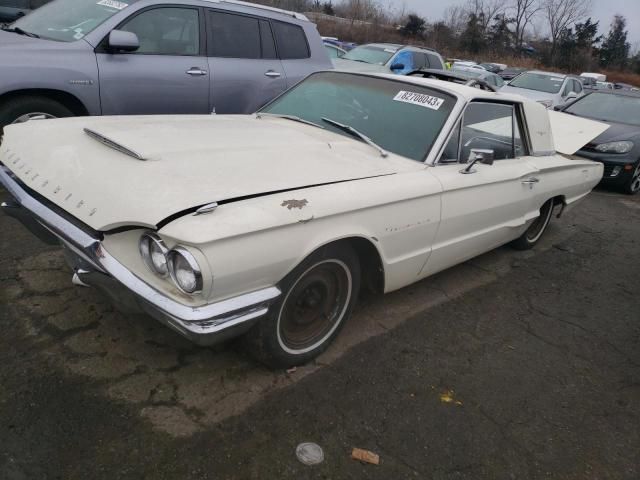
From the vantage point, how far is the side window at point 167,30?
487cm

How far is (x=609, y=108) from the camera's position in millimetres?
8711

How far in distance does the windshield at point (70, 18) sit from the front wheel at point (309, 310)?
347cm

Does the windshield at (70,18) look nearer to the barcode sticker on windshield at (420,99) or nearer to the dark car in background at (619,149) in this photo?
the barcode sticker on windshield at (420,99)

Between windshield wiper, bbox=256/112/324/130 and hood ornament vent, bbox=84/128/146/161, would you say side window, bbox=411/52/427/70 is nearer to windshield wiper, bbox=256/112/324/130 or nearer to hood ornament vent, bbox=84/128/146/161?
windshield wiper, bbox=256/112/324/130

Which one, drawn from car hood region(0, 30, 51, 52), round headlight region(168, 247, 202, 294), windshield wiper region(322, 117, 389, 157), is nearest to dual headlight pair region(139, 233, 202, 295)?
round headlight region(168, 247, 202, 294)

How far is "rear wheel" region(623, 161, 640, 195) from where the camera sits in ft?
25.3

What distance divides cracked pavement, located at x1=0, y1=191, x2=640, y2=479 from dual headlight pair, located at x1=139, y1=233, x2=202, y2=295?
2.26 ft

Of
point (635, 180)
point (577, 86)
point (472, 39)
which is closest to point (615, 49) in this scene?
point (472, 39)

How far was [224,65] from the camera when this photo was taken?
542 cm

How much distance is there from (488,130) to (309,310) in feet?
6.81

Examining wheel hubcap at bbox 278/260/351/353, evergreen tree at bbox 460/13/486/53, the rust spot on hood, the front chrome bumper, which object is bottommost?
wheel hubcap at bbox 278/260/351/353

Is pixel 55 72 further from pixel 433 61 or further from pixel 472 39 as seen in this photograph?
pixel 472 39

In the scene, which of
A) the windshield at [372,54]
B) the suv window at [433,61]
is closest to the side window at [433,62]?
the suv window at [433,61]

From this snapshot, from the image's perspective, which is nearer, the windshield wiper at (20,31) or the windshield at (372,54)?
the windshield wiper at (20,31)
